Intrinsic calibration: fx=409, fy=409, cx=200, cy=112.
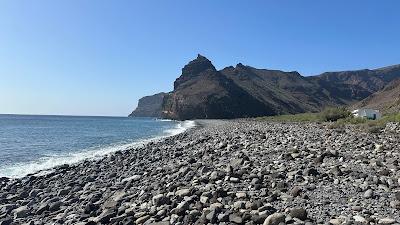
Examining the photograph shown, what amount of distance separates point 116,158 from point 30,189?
989 cm

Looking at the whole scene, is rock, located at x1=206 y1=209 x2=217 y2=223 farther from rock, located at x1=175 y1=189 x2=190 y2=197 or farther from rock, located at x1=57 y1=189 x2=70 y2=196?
rock, located at x1=57 y1=189 x2=70 y2=196

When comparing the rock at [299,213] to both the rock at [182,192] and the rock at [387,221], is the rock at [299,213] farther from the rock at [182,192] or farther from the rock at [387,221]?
the rock at [182,192]

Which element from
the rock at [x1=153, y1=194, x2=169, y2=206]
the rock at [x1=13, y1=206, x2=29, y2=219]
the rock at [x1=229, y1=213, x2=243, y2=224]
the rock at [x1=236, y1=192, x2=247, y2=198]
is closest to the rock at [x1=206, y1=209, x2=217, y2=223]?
the rock at [x1=229, y1=213, x2=243, y2=224]

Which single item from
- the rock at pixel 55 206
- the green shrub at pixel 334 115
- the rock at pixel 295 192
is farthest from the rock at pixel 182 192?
the green shrub at pixel 334 115

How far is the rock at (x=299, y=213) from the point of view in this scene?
9312mm

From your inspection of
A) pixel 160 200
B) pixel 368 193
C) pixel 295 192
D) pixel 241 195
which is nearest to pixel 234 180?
pixel 241 195

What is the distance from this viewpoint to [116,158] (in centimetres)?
2747

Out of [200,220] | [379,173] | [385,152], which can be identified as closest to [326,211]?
[200,220]

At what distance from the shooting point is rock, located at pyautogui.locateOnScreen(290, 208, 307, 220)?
9.31 m

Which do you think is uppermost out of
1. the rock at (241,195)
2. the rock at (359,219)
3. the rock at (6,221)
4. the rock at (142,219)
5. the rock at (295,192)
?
the rock at (295,192)

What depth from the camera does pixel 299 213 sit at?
9.37 metres

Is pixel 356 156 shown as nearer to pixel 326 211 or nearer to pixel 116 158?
pixel 326 211

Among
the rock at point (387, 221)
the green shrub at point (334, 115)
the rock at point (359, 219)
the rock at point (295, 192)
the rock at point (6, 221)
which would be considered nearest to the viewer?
the rock at point (387, 221)

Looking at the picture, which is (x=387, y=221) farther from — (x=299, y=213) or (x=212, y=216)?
(x=212, y=216)
